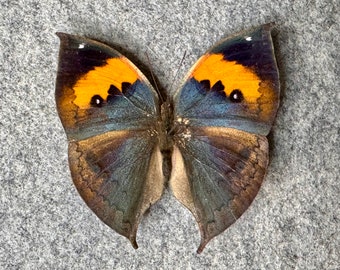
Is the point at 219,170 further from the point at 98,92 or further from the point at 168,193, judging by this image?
the point at 98,92

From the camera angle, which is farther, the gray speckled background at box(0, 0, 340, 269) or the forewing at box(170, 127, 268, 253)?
the gray speckled background at box(0, 0, 340, 269)

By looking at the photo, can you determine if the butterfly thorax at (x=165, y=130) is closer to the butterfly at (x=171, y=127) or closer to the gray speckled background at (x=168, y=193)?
the butterfly at (x=171, y=127)

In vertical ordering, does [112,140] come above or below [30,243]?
above

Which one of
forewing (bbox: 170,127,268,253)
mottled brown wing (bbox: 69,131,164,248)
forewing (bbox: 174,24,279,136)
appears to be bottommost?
mottled brown wing (bbox: 69,131,164,248)

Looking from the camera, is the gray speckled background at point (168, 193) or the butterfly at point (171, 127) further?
the gray speckled background at point (168, 193)

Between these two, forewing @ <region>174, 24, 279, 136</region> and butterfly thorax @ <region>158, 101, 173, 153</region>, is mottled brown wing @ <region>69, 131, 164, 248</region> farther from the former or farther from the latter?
forewing @ <region>174, 24, 279, 136</region>

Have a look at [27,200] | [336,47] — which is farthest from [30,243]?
[336,47]

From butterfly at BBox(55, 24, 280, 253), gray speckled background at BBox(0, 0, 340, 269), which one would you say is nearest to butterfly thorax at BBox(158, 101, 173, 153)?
butterfly at BBox(55, 24, 280, 253)

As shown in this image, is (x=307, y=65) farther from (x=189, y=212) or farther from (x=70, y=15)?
(x=70, y=15)

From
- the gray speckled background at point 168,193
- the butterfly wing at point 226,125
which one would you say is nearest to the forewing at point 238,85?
the butterfly wing at point 226,125
